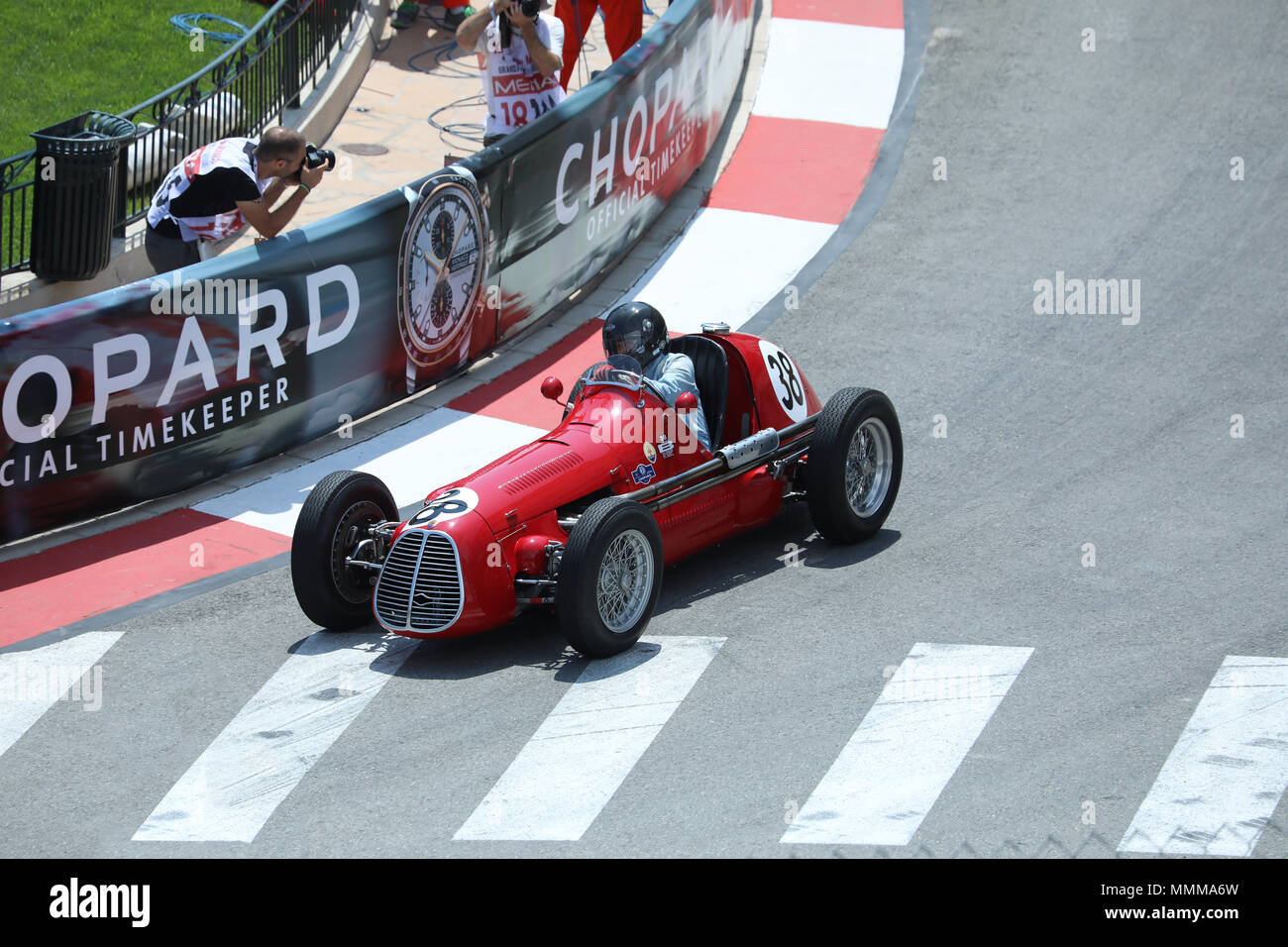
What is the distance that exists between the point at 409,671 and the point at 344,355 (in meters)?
3.36

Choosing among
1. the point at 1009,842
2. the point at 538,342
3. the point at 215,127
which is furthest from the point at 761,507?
the point at 215,127

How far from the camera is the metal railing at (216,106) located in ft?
41.9

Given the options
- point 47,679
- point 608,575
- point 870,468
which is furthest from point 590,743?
point 870,468

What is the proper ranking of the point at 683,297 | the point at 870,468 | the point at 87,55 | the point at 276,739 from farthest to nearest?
the point at 87,55 → the point at 683,297 → the point at 870,468 → the point at 276,739

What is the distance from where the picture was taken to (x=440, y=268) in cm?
1109

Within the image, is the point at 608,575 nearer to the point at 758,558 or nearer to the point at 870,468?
the point at 758,558

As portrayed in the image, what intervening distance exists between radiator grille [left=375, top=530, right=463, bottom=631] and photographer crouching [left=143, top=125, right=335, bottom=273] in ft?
11.1

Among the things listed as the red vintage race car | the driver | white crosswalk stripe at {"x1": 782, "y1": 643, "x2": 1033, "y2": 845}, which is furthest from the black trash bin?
white crosswalk stripe at {"x1": 782, "y1": 643, "x2": 1033, "y2": 845}

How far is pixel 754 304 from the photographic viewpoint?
41.8 feet

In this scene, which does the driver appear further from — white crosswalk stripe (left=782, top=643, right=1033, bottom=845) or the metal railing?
the metal railing

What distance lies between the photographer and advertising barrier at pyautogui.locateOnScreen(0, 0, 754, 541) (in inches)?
357

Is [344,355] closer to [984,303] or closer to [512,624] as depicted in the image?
[512,624]

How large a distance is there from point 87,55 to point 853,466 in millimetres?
10684

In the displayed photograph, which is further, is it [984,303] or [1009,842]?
[984,303]
